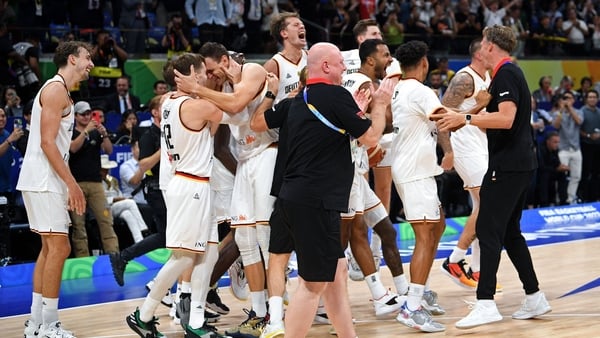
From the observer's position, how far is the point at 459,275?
31.3 ft

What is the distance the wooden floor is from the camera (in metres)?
7.76

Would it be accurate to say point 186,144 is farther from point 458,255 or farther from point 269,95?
point 458,255

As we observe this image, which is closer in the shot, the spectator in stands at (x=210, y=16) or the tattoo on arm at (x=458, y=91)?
the tattoo on arm at (x=458, y=91)

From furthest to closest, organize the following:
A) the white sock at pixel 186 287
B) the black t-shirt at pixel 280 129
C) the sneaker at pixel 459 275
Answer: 1. the sneaker at pixel 459 275
2. the white sock at pixel 186 287
3. the black t-shirt at pixel 280 129

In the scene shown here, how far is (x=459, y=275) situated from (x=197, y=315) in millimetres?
3087

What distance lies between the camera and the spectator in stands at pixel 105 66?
14.7 metres

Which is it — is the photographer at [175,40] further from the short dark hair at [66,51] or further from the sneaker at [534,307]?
the sneaker at [534,307]

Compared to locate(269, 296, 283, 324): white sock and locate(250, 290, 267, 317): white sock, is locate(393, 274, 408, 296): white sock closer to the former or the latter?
locate(250, 290, 267, 317): white sock

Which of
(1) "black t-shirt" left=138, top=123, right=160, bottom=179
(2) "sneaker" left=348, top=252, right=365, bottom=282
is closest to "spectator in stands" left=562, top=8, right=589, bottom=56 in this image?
(2) "sneaker" left=348, top=252, right=365, bottom=282

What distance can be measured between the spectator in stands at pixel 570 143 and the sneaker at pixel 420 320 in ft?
34.0

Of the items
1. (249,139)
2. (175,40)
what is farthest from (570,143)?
(249,139)

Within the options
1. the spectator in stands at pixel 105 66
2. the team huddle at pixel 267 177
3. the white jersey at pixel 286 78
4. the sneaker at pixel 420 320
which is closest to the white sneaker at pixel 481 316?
the team huddle at pixel 267 177

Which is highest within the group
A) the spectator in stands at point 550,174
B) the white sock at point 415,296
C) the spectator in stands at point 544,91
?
the spectator in stands at point 544,91

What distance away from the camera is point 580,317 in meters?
8.09
